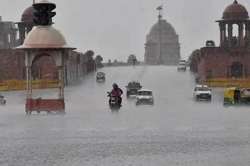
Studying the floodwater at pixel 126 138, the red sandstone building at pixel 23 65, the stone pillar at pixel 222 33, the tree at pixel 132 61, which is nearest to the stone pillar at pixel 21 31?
the red sandstone building at pixel 23 65

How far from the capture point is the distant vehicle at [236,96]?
52.4 m

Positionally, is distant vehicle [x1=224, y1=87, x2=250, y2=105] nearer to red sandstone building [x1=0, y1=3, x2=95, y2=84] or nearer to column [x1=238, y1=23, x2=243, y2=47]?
red sandstone building [x1=0, y1=3, x2=95, y2=84]

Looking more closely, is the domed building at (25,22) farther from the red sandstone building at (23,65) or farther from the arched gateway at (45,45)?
the arched gateway at (45,45)

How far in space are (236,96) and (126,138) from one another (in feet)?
80.3

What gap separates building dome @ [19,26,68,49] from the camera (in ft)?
144

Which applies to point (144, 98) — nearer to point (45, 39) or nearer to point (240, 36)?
point (45, 39)

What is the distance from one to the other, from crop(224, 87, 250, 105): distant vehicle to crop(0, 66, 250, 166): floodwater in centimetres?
615

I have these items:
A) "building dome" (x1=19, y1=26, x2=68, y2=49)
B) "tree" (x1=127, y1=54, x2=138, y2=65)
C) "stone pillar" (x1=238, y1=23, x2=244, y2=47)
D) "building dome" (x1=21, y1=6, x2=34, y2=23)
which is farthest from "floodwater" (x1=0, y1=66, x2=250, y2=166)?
"tree" (x1=127, y1=54, x2=138, y2=65)

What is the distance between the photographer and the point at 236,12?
104812 millimetres

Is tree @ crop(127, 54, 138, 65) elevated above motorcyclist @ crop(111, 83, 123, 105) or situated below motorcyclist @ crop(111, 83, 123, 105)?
above

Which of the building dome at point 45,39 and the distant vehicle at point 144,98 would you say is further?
the distant vehicle at point 144,98

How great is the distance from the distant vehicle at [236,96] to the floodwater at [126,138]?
242 inches

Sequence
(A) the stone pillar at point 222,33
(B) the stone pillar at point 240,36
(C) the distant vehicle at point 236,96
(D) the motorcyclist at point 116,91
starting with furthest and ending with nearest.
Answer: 1. (A) the stone pillar at point 222,33
2. (B) the stone pillar at point 240,36
3. (C) the distant vehicle at point 236,96
4. (D) the motorcyclist at point 116,91

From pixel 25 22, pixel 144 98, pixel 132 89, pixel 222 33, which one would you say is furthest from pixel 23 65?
pixel 144 98
